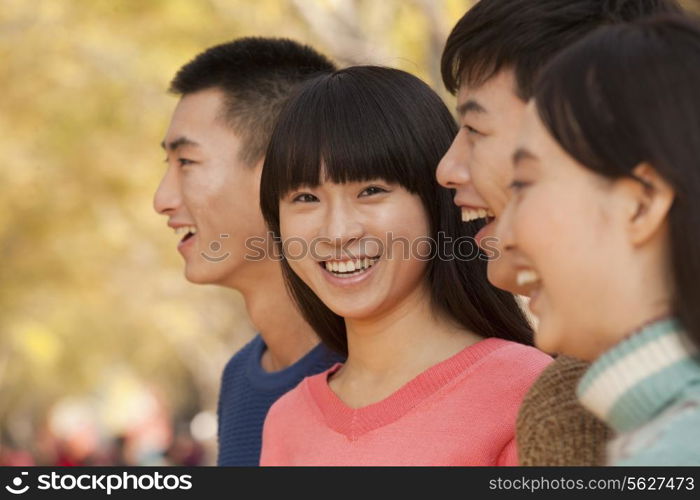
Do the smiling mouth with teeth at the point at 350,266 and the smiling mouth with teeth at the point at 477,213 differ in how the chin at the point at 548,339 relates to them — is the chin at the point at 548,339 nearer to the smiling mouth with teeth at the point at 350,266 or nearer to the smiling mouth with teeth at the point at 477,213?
the smiling mouth with teeth at the point at 477,213

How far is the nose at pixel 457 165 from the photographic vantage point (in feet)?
10.4

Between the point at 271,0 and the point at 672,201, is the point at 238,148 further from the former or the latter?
the point at 271,0

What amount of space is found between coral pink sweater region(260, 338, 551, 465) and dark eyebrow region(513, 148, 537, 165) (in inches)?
41.1

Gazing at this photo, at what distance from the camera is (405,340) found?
11.9 ft

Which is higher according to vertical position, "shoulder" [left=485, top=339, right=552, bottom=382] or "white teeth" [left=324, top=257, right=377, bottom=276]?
"white teeth" [left=324, top=257, right=377, bottom=276]

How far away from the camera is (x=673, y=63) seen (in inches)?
86.7

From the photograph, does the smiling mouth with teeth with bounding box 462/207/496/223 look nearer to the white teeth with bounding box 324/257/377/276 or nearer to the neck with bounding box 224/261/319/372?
the white teeth with bounding box 324/257/377/276

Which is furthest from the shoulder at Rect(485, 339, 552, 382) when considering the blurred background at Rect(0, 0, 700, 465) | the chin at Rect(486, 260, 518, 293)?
the blurred background at Rect(0, 0, 700, 465)

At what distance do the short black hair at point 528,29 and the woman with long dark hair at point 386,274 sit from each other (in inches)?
18.1

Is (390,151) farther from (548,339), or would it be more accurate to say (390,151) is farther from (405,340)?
(548,339)

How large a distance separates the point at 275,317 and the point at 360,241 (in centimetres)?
132

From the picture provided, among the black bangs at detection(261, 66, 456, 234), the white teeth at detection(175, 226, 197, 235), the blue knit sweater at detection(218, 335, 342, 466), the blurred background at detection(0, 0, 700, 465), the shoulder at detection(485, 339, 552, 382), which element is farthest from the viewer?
the blurred background at detection(0, 0, 700, 465)

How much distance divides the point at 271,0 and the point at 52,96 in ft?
12.7

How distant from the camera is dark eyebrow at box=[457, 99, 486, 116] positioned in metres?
3.10
